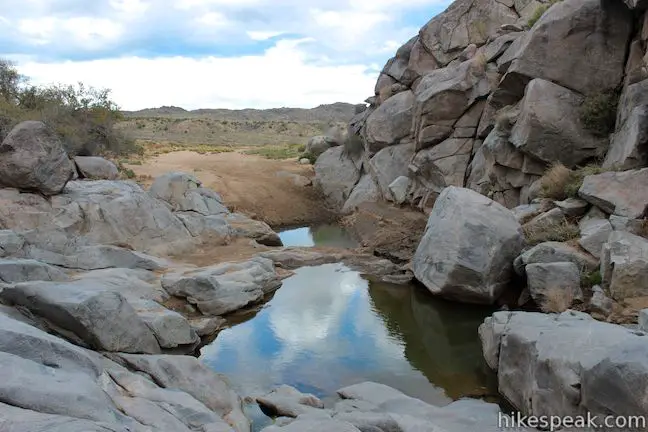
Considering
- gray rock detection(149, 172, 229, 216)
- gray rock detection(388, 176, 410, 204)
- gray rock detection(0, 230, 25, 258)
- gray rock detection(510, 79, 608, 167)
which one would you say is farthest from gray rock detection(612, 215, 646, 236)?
gray rock detection(0, 230, 25, 258)

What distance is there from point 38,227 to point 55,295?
256 inches

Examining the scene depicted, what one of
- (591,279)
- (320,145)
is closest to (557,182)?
(591,279)

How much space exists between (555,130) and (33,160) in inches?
586

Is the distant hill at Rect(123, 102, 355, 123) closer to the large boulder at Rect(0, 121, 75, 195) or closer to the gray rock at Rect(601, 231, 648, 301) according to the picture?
the large boulder at Rect(0, 121, 75, 195)

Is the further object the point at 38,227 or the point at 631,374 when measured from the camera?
the point at 38,227

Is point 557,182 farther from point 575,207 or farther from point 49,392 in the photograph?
point 49,392

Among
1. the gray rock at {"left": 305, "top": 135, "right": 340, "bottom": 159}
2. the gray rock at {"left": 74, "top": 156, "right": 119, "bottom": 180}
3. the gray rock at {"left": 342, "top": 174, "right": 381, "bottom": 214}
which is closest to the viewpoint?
the gray rock at {"left": 74, "top": 156, "right": 119, "bottom": 180}

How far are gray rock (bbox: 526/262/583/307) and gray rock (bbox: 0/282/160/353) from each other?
26.8ft

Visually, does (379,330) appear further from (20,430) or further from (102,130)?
(102,130)

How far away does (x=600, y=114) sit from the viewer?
1642cm

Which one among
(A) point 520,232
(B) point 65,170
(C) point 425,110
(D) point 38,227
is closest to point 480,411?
(A) point 520,232

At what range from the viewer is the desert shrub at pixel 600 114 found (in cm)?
1645

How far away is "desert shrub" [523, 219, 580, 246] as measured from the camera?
13.4 m

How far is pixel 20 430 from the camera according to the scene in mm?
4383
